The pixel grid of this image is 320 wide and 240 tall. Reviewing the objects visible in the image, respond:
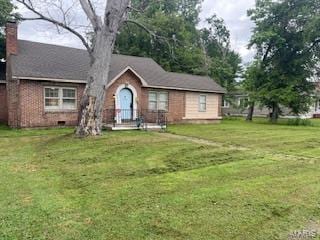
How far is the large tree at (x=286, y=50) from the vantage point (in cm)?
2805

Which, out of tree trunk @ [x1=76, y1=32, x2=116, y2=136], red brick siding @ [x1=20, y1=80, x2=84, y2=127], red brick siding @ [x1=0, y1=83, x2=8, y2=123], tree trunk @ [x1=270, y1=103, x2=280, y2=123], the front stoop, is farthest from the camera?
tree trunk @ [x1=270, y1=103, x2=280, y2=123]

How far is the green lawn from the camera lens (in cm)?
469

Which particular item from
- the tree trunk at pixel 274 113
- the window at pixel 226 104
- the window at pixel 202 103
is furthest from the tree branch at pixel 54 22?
the window at pixel 226 104

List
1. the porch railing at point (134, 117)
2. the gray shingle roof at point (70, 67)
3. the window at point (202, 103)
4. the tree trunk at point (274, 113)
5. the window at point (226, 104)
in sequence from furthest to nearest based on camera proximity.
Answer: the window at point (226, 104), the tree trunk at point (274, 113), the window at point (202, 103), the porch railing at point (134, 117), the gray shingle roof at point (70, 67)

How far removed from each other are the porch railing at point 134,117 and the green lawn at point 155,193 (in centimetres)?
719

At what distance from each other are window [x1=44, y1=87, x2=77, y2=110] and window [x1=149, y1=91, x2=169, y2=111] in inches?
209

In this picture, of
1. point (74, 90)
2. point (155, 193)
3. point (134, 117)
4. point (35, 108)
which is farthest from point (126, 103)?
point (155, 193)

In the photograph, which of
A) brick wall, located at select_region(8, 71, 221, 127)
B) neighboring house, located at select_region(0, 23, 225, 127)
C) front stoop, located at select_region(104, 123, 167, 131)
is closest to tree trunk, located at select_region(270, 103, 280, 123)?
neighboring house, located at select_region(0, 23, 225, 127)

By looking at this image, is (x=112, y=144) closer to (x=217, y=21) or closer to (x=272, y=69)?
(x=272, y=69)

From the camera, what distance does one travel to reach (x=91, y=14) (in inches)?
573

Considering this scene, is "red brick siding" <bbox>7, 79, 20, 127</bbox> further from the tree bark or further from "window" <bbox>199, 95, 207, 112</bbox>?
"window" <bbox>199, 95, 207, 112</bbox>

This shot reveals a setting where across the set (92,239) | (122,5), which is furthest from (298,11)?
(92,239)

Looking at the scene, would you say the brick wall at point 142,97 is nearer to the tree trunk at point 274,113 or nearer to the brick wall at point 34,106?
the brick wall at point 34,106

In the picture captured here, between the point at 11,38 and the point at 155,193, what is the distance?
15616 mm
